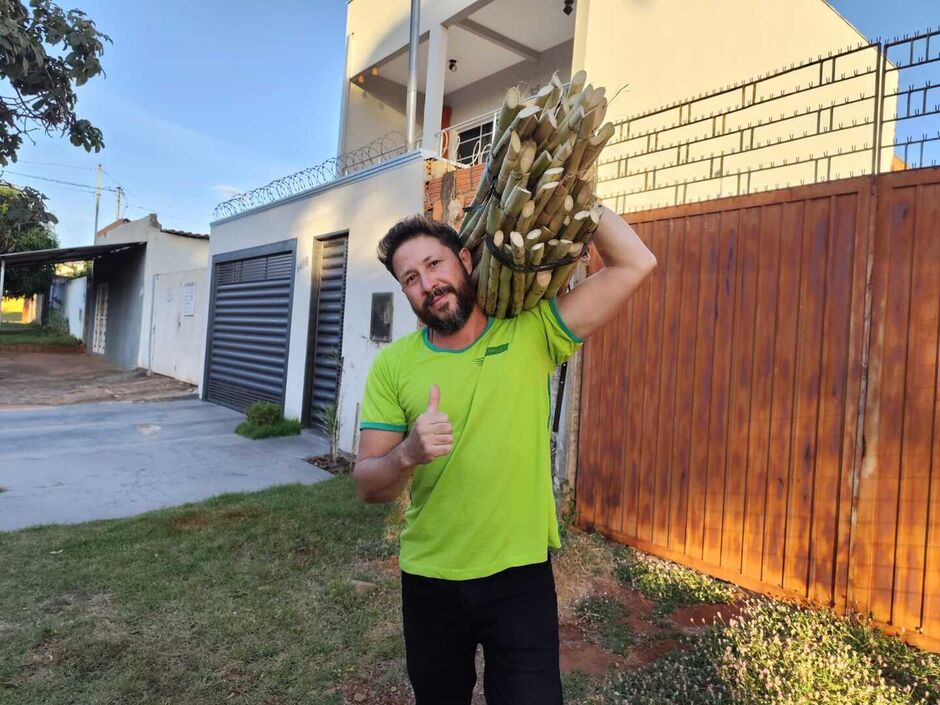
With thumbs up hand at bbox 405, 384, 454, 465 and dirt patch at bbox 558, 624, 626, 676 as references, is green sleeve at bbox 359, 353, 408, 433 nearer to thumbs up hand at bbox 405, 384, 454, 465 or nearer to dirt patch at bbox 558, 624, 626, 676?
thumbs up hand at bbox 405, 384, 454, 465

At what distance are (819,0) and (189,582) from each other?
9983 mm

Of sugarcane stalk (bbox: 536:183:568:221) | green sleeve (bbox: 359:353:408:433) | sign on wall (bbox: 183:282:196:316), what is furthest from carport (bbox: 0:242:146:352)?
sugarcane stalk (bbox: 536:183:568:221)

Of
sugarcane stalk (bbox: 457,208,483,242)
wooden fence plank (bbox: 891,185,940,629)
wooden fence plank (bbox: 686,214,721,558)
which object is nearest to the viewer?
sugarcane stalk (bbox: 457,208,483,242)

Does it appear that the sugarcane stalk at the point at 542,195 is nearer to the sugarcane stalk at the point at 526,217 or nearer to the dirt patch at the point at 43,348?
the sugarcane stalk at the point at 526,217

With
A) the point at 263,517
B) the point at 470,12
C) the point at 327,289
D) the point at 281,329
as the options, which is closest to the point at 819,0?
the point at 470,12

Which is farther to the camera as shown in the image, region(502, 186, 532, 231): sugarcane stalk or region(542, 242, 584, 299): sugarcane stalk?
region(542, 242, 584, 299): sugarcane stalk

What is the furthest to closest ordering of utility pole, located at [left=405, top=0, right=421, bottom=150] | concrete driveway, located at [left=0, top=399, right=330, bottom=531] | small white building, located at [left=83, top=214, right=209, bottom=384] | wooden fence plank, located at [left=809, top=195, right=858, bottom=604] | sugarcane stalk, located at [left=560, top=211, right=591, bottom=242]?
small white building, located at [left=83, top=214, right=209, bottom=384], utility pole, located at [left=405, top=0, right=421, bottom=150], concrete driveway, located at [left=0, top=399, right=330, bottom=531], wooden fence plank, located at [left=809, top=195, right=858, bottom=604], sugarcane stalk, located at [left=560, top=211, right=591, bottom=242]

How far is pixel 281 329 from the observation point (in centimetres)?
881

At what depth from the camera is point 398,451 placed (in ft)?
5.11

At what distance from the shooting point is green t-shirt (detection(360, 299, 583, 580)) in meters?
1.67

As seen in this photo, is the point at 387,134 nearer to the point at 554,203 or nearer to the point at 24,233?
the point at 24,233

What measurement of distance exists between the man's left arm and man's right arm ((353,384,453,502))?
0.51m

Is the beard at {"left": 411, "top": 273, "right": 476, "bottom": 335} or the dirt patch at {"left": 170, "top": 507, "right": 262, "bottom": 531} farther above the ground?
the beard at {"left": 411, "top": 273, "right": 476, "bottom": 335}

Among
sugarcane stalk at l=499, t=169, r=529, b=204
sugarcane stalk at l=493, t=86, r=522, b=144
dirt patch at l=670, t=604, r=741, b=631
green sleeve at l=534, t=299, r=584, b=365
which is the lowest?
dirt patch at l=670, t=604, r=741, b=631
